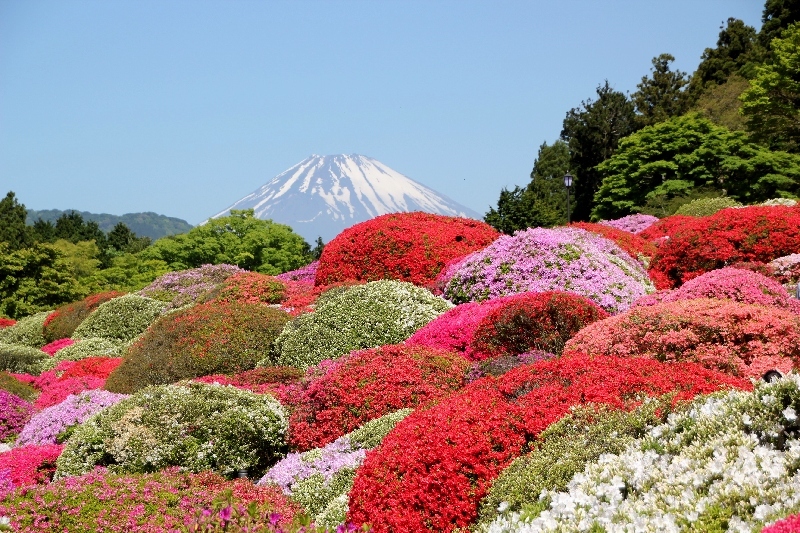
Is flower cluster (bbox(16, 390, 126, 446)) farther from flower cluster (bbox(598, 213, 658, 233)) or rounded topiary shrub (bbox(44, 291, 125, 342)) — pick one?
flower cluster (bbox(598, 213, 658, 233))

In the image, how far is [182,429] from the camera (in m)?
7.96

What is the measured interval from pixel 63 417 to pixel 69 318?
15505 millimetres

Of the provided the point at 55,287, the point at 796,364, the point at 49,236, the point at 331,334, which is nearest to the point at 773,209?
the point at 796,364

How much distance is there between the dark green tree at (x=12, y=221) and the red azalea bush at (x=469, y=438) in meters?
63.0

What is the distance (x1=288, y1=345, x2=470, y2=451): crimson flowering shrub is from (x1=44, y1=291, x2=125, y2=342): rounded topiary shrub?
17.7 m

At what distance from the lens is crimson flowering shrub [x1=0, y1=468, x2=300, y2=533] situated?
18.6 ft

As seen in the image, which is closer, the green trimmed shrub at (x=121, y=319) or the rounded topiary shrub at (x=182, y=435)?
the rounded topiary shrub at (x=182, y=435)

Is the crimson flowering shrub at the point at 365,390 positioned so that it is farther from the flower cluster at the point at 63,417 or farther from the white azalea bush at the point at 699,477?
the white azalea bush at the point at 699,477

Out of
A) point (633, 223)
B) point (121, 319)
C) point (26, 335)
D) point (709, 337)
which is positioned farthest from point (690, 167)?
point (709, 337)

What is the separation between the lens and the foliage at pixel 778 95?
1399 inches

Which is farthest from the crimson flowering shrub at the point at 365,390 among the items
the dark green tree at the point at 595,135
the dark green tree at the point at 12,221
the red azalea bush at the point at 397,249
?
the dark green tree at the point at 12,221

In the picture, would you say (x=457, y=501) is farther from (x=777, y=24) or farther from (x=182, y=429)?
(x=777, y=24)

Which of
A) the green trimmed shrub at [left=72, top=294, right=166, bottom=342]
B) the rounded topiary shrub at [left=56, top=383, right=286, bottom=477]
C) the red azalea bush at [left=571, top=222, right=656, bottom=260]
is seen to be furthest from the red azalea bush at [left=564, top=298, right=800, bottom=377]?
the green trimmed shrub at [left=72, top=294, right=166, bottom=342]

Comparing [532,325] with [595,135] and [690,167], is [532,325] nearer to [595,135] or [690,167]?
[690,167]
